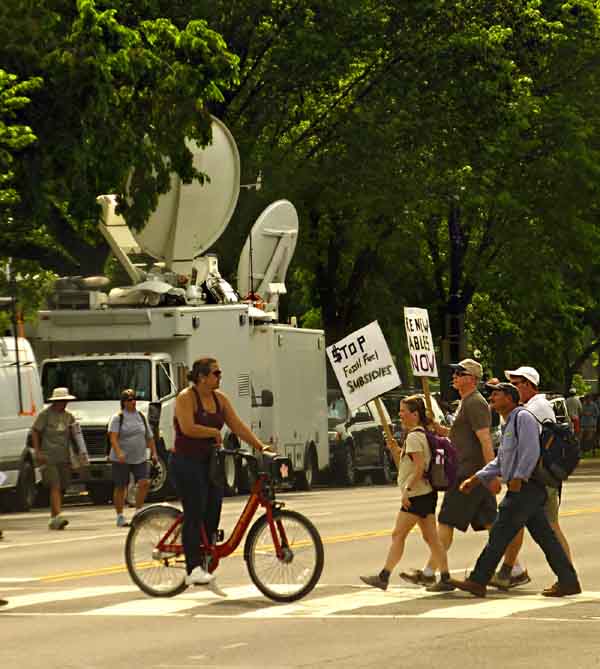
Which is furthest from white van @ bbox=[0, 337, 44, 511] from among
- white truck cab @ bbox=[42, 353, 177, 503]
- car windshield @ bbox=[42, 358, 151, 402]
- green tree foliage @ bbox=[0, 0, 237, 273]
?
green tree foliage @ bbox=[0, 0, 237, 273]

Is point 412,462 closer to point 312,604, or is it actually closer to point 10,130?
point 312,604

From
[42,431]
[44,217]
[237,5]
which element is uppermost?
[237,5]

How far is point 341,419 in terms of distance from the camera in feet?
132

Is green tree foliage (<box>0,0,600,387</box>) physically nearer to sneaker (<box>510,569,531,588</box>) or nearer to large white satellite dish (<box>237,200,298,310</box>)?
large white satellite dish (<box>237,200,298,310</box>)

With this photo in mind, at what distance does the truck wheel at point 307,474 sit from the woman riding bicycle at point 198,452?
21.9 meters

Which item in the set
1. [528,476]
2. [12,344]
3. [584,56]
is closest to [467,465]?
[528,476]

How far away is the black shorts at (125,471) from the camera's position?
2534cm

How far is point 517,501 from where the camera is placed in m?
14.4

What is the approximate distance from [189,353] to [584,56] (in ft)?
61.1

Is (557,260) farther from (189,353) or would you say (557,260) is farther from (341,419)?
(189,353)

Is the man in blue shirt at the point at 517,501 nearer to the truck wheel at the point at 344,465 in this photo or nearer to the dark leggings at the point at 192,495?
the dark leggings at the point at 192,495

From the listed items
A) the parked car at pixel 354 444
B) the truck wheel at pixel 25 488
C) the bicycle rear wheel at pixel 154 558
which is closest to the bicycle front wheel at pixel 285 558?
the bicycle rear wheel at pixel 154 558

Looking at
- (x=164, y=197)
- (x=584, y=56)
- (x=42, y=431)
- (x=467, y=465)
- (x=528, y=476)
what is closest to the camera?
(x=528, y=476)

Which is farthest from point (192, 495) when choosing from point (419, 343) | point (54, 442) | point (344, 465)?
point (344, 465)
